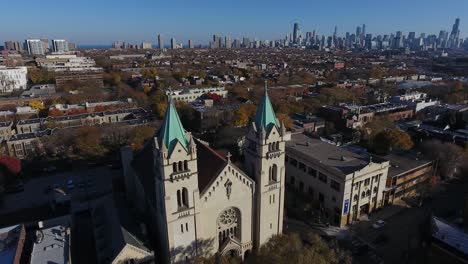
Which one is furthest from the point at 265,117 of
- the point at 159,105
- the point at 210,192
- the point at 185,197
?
the point at 159,105

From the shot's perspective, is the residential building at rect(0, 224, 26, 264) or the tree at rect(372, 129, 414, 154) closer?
the residential building at rect(0, 224, 26, 264)

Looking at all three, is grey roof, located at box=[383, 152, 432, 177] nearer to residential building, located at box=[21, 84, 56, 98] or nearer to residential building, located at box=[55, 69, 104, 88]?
residential building, located at box=[21, 84, 56, 98]

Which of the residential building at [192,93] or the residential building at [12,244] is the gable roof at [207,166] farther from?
the residential building at [192,93]

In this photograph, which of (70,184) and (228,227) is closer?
(228,227)

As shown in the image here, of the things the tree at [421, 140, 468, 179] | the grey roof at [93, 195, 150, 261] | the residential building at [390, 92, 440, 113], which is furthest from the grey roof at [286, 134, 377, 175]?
the residential building at [390, 92, 440, 113]

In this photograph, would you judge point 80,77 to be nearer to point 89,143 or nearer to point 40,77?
point 40,77

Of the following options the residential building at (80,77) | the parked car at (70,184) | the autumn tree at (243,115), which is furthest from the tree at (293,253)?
the residential building at (80,77)

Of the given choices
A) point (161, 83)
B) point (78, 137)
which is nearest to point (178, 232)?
point (78, 137)

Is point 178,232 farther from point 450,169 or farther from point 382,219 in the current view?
point 450,169
